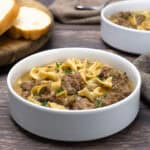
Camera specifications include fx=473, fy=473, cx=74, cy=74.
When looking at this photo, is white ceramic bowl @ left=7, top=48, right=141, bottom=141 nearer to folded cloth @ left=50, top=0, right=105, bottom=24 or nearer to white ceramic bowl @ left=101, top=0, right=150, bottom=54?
white ceramic bowl @ left=101, top=0, right=150, bottom=54

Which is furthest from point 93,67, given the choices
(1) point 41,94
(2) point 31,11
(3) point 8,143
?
(2) point 31,11

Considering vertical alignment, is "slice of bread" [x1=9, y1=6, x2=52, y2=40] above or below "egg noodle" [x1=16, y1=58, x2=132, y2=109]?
below

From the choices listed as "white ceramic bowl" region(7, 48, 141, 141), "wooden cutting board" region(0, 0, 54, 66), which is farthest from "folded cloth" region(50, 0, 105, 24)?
"white ceramic bowl" region(7, 48, 141, 141)

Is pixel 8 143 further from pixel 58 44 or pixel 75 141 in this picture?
pixel 58 44

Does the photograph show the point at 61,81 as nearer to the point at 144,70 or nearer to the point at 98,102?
the point at 98,102

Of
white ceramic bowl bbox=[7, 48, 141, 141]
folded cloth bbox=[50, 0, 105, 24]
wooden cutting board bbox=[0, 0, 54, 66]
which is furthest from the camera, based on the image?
folded cloth bbox=[50, 0, 105, 24]

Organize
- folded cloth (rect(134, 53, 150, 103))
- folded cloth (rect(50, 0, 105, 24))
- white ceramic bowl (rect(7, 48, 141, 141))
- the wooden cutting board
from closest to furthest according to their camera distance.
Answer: white ceramic bowl (rect(7, 48, 141, 141))
folded cloth (rect(134, 53, 150, 103))
the wooden cutting board
folded cloth (rect(50, 0, 105, 24))

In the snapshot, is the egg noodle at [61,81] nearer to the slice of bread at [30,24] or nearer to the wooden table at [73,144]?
the wooden table at [73,144]

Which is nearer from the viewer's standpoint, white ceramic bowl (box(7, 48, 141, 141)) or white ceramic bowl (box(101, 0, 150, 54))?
white ceramic bowl (box(7, 48, 141, 141))
